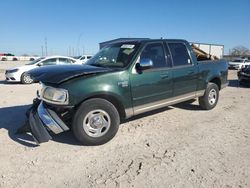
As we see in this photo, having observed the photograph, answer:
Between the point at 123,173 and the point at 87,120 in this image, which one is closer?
the point at 123,173

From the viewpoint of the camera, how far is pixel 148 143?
471 centimetres

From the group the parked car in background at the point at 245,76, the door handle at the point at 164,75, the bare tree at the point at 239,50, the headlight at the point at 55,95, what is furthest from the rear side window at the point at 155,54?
the bare tree at the point at 239,50

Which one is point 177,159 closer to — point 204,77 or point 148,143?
point 148,143

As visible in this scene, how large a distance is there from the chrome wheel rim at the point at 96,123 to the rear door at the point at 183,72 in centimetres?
199

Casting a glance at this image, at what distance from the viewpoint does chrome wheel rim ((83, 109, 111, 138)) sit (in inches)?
177

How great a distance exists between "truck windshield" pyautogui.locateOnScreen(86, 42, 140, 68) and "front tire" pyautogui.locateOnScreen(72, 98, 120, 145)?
3.30 ft

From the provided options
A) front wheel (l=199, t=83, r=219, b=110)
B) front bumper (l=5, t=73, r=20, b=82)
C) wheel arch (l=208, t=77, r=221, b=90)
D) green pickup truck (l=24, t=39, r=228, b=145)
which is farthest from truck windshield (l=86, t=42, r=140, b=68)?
front bumper (l=5, t=73, r=20, b=82)

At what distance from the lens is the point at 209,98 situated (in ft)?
23.3

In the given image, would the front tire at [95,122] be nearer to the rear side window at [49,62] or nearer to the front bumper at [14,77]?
the front bumper at [14,77]

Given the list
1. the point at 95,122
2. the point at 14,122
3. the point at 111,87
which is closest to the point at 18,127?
the point at 14,122

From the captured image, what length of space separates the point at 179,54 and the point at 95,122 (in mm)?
2792

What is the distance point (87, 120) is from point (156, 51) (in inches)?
87.9

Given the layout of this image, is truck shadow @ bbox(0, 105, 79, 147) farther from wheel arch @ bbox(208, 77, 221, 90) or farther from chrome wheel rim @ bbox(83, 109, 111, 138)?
wheel arch @ bbox(208, 77, 221, 90)

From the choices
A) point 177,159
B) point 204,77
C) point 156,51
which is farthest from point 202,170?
point 204,77
